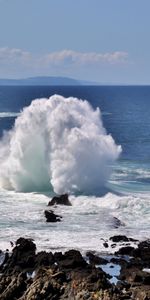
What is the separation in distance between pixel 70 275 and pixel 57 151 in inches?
1112

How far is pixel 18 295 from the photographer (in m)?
27.4

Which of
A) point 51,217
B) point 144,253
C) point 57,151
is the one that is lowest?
point 51,217

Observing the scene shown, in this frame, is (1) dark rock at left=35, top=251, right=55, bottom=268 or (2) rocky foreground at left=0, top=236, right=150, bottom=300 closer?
(2) rocky foreground at left=0, top=236, right=150, bottom=300

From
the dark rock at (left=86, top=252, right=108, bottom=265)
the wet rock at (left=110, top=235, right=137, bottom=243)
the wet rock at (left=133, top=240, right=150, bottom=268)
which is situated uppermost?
the wet rock at (left=133, top=240, right=150, bottom=268)

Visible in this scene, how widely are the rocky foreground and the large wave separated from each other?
62.5 ft

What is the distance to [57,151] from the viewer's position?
189 feet

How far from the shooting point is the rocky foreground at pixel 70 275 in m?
27.3

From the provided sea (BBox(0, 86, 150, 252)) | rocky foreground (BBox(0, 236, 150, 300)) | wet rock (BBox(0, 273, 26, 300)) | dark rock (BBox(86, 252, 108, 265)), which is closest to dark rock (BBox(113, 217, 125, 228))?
sea (BBox(0, 86, 150, 252))

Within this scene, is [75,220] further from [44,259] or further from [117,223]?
[44,259]

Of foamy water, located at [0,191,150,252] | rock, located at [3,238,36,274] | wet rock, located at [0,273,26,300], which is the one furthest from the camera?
foamy water, located at [0,191,150,252]

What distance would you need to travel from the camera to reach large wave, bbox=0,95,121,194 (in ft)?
182

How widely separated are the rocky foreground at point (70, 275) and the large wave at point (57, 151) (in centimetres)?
1904

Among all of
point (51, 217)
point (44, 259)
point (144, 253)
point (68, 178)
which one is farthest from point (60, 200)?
point (44, 259)

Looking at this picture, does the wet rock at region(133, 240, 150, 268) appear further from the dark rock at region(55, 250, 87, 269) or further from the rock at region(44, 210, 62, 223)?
the rock at region(44, 210, 62, 223)
